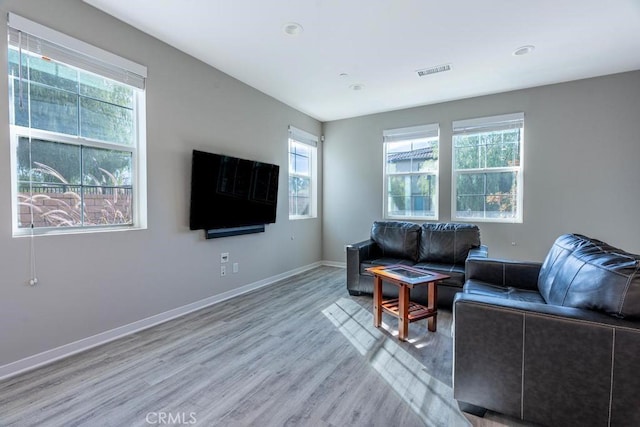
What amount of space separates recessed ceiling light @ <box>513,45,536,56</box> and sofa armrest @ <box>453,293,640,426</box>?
2.74 metres

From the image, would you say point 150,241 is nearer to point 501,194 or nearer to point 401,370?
point 401,370

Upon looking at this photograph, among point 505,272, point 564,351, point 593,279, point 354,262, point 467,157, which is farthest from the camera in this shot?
point 467,157

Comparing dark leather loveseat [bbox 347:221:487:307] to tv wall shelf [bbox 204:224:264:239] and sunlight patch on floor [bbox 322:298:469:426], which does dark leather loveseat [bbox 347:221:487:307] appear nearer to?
sunlight patch on floor [bbox 322:298:469:426]

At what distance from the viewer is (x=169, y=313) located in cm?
304

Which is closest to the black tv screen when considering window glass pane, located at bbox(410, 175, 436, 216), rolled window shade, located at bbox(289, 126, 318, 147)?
rolled window shade, located at bbox(289, 126, 318, 147)

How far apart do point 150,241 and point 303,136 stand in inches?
123

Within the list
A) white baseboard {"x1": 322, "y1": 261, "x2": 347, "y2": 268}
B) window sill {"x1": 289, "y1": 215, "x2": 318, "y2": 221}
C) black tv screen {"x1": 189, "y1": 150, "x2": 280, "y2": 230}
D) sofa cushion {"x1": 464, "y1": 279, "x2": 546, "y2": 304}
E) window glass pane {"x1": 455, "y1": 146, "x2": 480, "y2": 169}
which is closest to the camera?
sofa cushion {"x1": 464, "y1": 279, "x2": 546, "y2": 304}

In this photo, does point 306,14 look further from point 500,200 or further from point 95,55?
point 500,200

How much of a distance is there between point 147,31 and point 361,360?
11.4ft

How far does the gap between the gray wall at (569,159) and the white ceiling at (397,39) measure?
0.26 meters

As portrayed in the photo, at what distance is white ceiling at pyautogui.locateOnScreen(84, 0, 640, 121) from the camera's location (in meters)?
2.39

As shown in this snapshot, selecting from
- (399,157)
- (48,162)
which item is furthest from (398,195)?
(48,162)

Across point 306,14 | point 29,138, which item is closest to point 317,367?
point 29,138

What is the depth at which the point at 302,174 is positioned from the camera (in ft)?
17.4
